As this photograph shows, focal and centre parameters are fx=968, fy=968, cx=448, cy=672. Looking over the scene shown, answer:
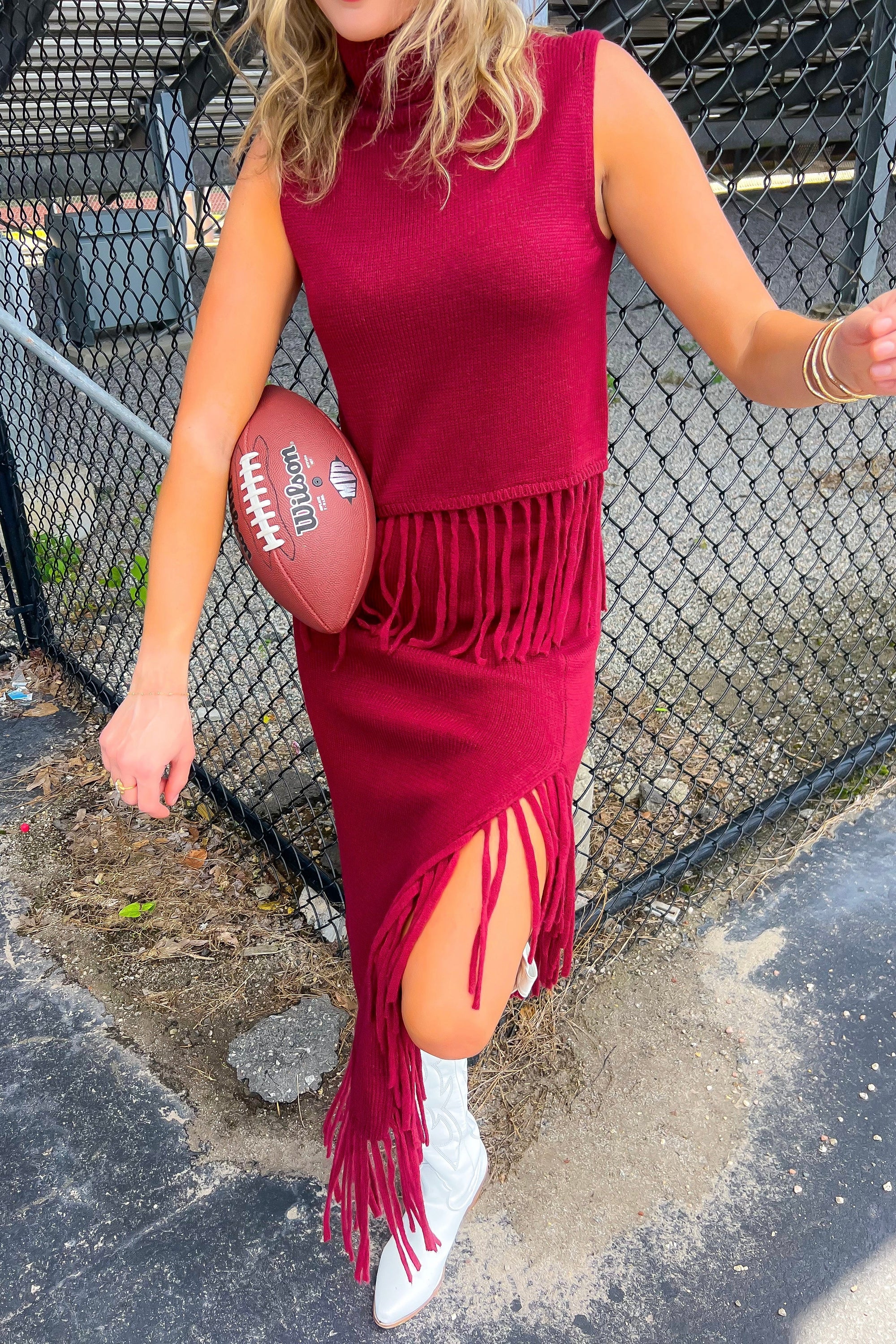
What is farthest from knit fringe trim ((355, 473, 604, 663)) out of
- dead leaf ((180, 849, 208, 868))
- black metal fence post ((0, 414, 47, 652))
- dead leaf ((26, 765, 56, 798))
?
black metal fence post ((0, 414, 47, 652))

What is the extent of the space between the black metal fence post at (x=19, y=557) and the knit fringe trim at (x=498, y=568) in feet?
7.84

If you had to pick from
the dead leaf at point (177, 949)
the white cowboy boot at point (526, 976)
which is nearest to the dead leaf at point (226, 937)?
the dead leaf at point (177, 949)

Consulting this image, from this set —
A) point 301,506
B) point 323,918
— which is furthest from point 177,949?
point 301,506

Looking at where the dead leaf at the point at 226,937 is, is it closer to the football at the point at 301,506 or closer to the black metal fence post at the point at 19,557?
the football at the point at 301,506

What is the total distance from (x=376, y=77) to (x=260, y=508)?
585mm

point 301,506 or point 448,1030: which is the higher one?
point 301,506

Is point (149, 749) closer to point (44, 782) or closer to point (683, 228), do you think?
point (683, 228)

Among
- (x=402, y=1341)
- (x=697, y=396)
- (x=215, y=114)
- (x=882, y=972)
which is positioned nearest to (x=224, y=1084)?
(x=402, y=1341)

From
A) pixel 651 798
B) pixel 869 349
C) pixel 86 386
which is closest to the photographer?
pixel 869 349

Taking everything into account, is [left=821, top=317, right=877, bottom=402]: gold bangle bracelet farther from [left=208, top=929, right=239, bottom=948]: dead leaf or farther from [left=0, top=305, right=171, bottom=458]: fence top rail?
[left=208, top=929, right=239, bottom=948]: dead leaf

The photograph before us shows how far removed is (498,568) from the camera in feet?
4.63

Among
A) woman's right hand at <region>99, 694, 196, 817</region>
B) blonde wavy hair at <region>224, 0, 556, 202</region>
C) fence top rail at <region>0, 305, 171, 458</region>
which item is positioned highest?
blonde wavy hair at <region>224, 0, 556, 202</region>

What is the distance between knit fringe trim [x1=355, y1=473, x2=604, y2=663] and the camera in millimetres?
1390

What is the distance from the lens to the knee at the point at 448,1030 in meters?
1.29
